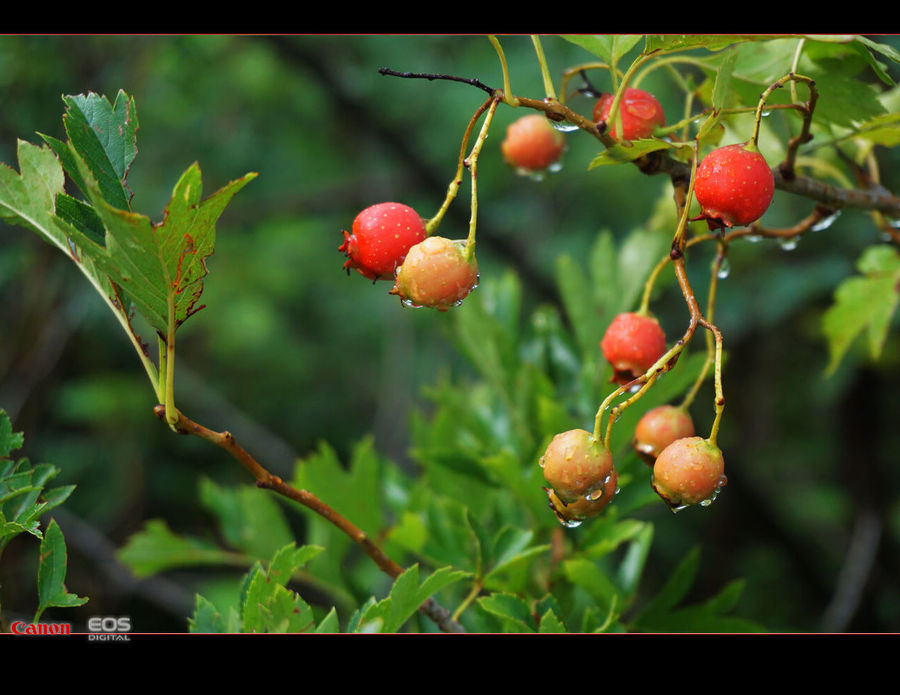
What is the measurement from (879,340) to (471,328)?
63cm

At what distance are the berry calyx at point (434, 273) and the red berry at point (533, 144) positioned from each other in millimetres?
320

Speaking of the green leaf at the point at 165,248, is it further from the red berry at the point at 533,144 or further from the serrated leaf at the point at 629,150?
the red berry at the point at 533,144

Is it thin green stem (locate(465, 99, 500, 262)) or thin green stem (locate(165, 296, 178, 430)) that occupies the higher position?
thin green stem (locate(465, 99, 500, 262))

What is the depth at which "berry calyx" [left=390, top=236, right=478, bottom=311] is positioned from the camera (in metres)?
0.67

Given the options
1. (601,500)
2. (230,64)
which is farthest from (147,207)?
(601,500)

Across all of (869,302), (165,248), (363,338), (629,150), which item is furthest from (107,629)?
(363,338)

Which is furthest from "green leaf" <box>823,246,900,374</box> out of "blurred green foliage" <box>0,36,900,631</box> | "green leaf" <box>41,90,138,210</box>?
"green leaf" <box>41,90,138,210</box>

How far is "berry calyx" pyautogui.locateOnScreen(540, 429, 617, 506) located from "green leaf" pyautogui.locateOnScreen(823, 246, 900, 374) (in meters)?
0.72

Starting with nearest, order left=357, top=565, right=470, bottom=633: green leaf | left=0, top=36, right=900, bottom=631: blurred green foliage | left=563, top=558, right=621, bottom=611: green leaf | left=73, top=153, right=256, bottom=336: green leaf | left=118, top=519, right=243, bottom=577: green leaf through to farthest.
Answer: left=73, top=153, right=256, bottom=336: green leaf
left=357, top=565, right=470, bottom=633: green leaf
left=563, top=558, right=621, bottom=611: green leaf
left=118, top=519, right=243, bottom=577: green leaf
left=0, top=36, right=900, bottom=631: blurred green foliage

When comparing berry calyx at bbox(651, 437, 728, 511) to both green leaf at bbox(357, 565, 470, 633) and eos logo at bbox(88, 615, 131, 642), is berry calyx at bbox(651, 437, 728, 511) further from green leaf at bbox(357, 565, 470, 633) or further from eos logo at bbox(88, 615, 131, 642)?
eos logo at bbox(88, 615, 131, 642)

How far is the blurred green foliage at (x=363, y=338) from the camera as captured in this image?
6.57 ft

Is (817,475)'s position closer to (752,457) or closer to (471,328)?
(752,457)

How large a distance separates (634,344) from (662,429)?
91 mm

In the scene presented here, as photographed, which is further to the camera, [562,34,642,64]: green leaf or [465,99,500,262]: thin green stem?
[562,34,642,64]: green leaf
